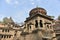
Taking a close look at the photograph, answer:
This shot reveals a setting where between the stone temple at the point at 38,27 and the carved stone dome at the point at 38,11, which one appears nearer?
the stone temple at the point at 38,27

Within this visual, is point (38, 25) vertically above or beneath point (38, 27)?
above

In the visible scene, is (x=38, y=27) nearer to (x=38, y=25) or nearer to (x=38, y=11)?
(x=38, y=25)

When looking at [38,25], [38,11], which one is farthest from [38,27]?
[38,11]

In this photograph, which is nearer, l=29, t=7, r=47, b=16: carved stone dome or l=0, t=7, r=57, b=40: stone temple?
l=0, t=7, r=57, b=40: stone temple

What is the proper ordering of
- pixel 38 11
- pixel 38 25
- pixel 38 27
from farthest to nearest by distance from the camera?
1. pixel 38 11
2. pixel 38 25
3. pixel 38 27

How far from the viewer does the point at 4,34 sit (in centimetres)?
5044

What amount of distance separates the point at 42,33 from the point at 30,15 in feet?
15.1

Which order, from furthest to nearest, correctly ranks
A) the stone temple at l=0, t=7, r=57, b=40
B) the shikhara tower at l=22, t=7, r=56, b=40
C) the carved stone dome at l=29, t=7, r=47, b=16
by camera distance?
the carved stone dome at l=29, t=7, r=47, b=16 → the shikhara tower at l=22, t=7, r=56, b=40 → the stone temple at l=0, t=7, r=57, b=40

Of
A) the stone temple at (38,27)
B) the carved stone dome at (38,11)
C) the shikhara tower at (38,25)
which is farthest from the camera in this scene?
the carved stone dome at (38,11)

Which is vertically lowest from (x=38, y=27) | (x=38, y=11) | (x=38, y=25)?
(x=38, y=27)

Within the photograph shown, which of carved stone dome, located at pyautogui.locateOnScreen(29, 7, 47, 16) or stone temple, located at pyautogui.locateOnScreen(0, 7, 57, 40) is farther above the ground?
carved stone dome, located at pyautogui.locateOnScreen(29, 7, 47, 16)

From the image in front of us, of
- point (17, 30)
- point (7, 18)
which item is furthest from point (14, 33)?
point (7, 18)

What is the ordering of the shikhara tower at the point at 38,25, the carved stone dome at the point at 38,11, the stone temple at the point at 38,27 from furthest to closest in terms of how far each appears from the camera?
the carved stone dome at the point at 38,11, the shikhara tower at the point at 38,25, the stone temple at the point at 38,27

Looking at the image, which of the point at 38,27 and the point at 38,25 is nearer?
the point at 38,27
